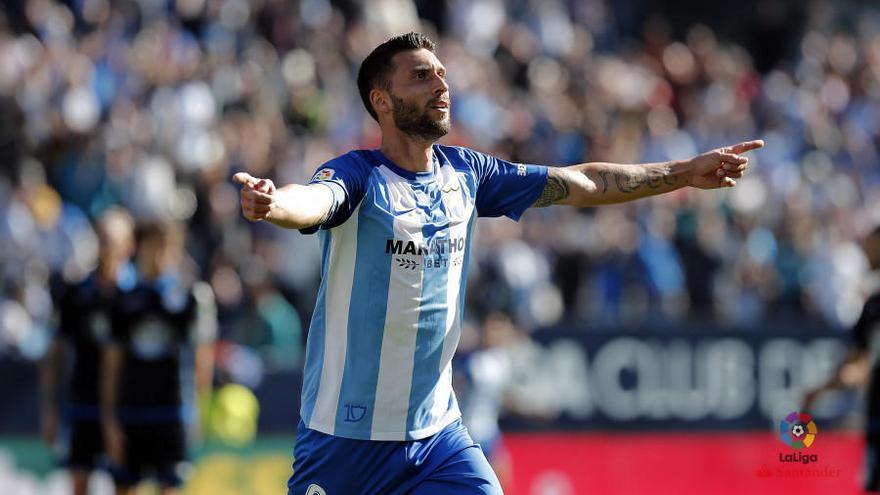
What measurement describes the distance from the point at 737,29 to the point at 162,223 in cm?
1736

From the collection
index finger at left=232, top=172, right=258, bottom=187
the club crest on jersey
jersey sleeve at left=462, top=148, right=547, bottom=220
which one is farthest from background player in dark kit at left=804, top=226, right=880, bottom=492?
index finger at left=232, top=172, right=258, bottom=187

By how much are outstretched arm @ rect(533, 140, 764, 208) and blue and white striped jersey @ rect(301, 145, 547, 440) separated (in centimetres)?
69

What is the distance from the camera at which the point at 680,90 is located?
69.7ft

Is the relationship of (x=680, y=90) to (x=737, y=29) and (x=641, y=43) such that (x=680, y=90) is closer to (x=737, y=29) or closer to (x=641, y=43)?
(x=641, y=43)

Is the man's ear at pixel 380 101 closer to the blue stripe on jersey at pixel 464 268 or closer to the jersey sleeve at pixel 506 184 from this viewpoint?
the jersey sleeve at pixel 506 184

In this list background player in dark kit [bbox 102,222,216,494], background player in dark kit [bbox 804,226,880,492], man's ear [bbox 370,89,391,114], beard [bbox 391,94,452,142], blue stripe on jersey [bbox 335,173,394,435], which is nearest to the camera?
blue stripe on jersey [bbox 335,173,394,435]

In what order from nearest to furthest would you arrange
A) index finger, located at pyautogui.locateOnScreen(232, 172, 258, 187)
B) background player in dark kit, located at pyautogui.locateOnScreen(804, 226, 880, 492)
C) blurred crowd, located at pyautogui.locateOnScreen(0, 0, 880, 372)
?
index finger, located at pyautogui.locateOnScreen(232, 172, 258, 187) < background player in dark kit, located at pyautogui.locateOnScreen(804, 226, 880, 492) < blurred crowd, located at pyautogui.locateOnScreen(0, 0, 880, 372)

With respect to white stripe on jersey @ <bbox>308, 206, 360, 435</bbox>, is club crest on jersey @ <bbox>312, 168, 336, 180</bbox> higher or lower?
higher

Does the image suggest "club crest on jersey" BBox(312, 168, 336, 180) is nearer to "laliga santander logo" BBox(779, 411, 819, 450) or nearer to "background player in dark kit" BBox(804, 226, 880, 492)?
"laliga santander logo" BBox(779, 411, 819, 450)

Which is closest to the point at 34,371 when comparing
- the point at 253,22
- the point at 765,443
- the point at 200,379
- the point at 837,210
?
the point at 200,379

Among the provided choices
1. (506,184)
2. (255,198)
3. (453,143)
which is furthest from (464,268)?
(453,143)

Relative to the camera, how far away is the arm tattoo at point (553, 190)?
669cm

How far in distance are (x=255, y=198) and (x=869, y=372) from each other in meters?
5.85

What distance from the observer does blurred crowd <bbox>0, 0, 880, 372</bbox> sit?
1500 centimetres
